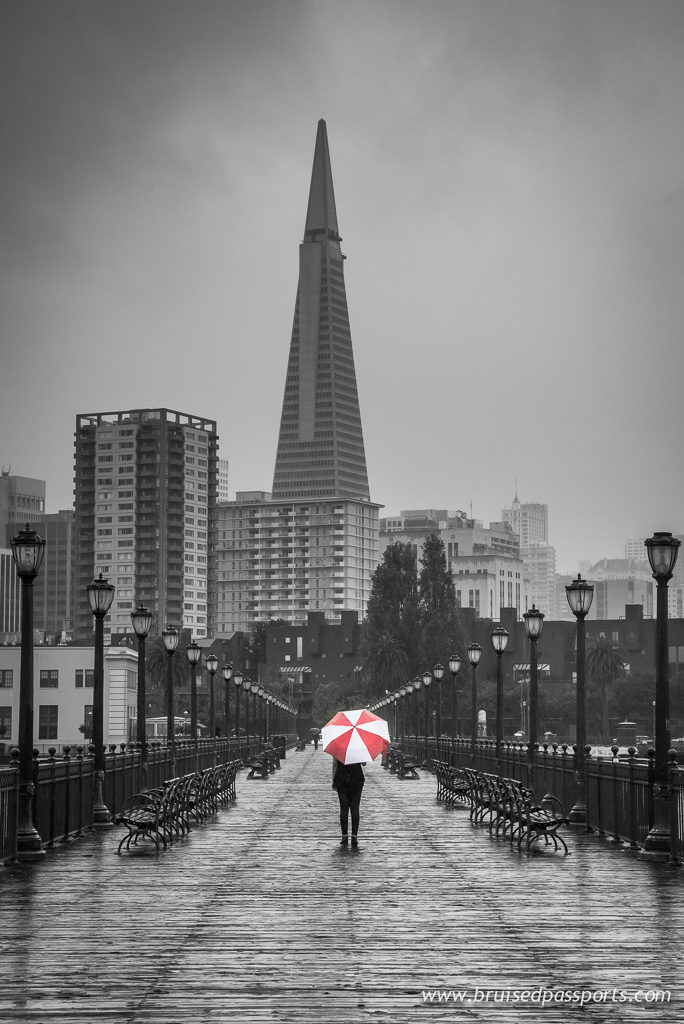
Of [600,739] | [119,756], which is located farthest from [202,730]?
[119,756]

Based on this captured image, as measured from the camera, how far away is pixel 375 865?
67.6 ft

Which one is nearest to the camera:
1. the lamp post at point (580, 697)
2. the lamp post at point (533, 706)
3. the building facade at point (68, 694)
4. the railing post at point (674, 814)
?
the railing post at point (674, 814)

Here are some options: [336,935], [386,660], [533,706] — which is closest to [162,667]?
[386,660]

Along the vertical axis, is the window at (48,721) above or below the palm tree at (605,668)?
below

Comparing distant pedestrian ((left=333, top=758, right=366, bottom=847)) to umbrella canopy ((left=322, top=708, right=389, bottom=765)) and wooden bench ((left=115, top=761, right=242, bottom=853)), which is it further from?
wooden bench ((left=115, top=761, right=242, bottom=853))

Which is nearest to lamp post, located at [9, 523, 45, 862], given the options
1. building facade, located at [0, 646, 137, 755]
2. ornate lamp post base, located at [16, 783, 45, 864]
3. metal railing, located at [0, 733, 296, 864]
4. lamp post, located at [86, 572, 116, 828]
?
ornate lamp post base, located at [16, 783, 45, 864]

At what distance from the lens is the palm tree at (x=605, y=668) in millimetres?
147500

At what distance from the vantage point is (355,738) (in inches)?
882

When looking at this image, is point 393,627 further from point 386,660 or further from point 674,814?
point 674,814

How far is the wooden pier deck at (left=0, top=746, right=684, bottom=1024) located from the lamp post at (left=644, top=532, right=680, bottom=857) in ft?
2.22

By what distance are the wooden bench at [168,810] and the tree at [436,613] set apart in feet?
275

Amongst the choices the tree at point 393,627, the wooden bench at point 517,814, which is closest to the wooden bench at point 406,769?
the wooden bench at point 517,814

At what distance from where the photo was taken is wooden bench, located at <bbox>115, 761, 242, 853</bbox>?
76.0ft

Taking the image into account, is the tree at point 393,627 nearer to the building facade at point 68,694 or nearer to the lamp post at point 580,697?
the building facade at point 68,694
